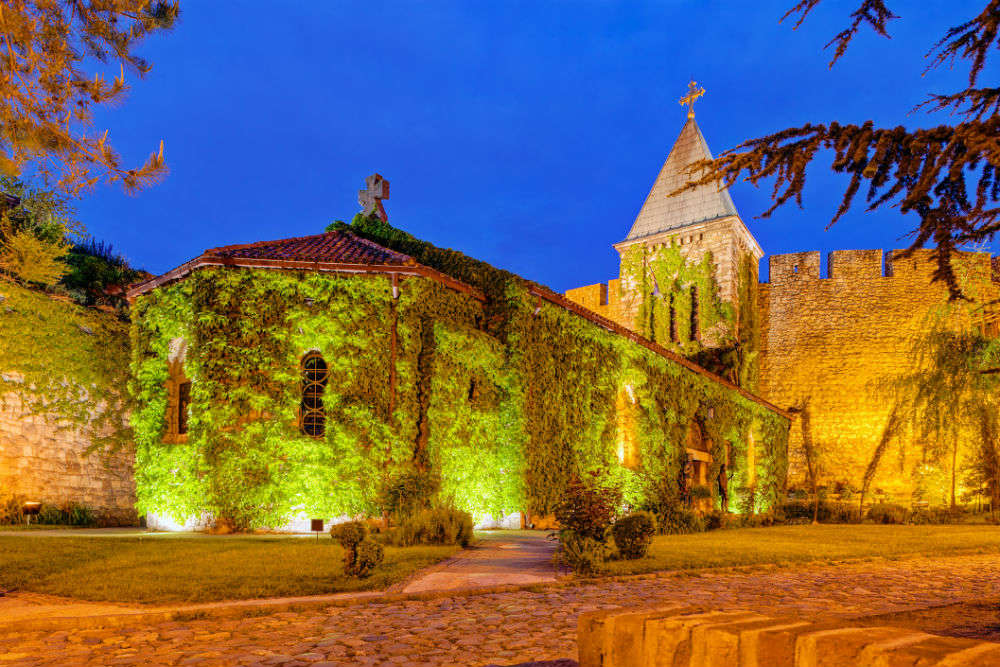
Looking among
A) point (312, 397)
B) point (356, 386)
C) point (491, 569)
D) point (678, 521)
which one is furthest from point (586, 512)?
point (678, 521)

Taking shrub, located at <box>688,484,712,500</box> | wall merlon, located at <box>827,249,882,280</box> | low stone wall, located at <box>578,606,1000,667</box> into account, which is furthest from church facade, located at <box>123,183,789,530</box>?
wall merlon, located at <box>827,249,882,280</box>

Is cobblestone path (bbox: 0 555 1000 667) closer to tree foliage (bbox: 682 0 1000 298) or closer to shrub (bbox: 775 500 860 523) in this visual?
tree foliage (bbox: 682 0 1000 298)

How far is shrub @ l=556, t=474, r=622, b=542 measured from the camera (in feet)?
33.9

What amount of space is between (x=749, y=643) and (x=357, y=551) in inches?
245

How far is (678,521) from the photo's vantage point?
1834cm

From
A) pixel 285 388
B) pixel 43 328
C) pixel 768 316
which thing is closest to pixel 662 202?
pixel 768 316

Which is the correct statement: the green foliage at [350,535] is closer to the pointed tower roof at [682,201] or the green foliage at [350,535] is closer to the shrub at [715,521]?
the shrub at [715,521]

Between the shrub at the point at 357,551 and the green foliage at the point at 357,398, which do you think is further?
the green foliage at the point at 357,398

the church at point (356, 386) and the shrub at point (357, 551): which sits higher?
the church at point (356, 386)

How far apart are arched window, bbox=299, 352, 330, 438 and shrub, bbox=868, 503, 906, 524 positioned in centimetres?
1993

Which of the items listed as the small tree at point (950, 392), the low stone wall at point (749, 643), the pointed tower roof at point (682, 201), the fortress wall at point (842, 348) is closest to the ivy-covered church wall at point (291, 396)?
the low stone wall at point (749, 643)

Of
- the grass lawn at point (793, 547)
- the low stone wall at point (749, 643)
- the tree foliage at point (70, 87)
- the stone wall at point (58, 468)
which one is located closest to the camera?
the low stone wall at point (749, 643)

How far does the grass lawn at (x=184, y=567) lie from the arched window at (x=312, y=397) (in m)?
3.34

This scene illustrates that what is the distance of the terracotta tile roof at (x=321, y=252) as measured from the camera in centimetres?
1602
